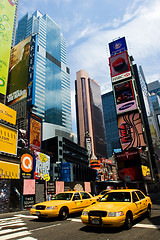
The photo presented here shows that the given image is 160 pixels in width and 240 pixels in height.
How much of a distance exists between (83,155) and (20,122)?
6159 cm

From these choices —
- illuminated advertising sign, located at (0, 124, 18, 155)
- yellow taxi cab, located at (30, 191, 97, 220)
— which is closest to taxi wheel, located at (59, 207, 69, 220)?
yellow taxi cab, located at (30, 191, 97, 220)

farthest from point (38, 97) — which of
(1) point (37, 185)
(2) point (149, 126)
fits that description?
(1) point (37, 185)

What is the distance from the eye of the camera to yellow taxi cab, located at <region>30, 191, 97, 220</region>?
8.40m

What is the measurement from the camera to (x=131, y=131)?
6875 cm

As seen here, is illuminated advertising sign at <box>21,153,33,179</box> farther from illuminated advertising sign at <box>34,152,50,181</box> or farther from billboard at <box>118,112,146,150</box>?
billboard at <box>118,112,146,150</box>

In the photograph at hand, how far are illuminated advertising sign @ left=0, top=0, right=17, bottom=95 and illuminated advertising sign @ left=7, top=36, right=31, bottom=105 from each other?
11139 millimetres

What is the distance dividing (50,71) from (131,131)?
339ft

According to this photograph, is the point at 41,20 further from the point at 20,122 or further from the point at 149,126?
the point at 20,122

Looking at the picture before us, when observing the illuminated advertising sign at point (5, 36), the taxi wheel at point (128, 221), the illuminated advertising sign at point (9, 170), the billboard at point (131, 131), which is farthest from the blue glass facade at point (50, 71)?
the taxi wheel at point (128, 221)

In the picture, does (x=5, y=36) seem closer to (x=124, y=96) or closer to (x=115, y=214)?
(x=115, y=214)

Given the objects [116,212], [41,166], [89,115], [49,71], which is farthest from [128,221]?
[89,115]

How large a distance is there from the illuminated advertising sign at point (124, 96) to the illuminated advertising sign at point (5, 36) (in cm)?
4681

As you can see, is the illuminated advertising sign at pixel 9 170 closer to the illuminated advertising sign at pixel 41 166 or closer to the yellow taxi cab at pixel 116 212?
the illuminated advertising sign at pixel 41 166

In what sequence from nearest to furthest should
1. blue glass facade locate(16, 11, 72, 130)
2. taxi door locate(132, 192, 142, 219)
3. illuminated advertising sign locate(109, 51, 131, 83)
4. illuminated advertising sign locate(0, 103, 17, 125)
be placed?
taxi door locate(132, 192, 142, 219)
illuminated advertising sign locate(0, 103, 17, 125)
illuminated advertising sign locate(109, 51, 131, 83)
blue glass facade locate(16, 11, 72, 130)
